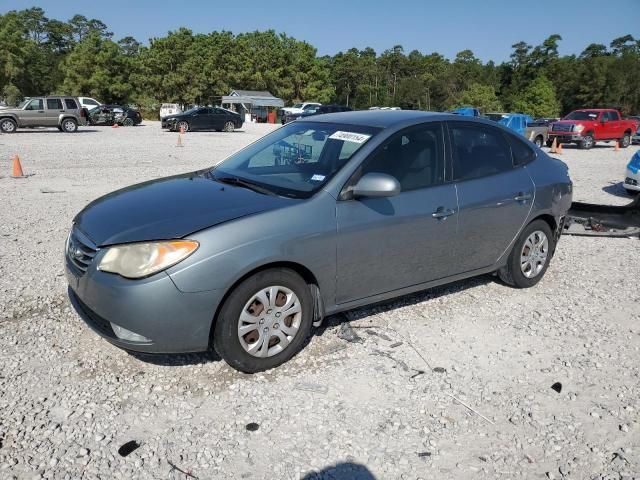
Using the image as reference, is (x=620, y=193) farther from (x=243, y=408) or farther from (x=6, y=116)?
(x=6, y=116)

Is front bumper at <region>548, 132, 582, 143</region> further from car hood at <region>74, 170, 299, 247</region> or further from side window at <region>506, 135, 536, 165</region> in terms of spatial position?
car hood at <region>74, 170, 299, 247</region>

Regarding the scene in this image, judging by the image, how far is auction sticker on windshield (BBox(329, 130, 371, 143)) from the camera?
414cm

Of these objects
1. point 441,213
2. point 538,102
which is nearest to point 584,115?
point 441,213

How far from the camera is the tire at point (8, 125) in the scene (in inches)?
967

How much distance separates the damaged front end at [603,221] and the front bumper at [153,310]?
625cm

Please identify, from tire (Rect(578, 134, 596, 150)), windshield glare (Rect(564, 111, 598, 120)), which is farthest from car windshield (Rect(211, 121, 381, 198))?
windshield glare (Rect(564, 111, 598, 120))

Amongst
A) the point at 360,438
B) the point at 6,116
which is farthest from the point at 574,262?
the point at 6,116

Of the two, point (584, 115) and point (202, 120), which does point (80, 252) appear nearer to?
point (584, 115)

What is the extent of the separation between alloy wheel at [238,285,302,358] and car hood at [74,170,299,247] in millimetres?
573

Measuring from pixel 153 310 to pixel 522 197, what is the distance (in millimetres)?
3516

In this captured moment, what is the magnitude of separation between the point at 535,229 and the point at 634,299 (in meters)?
1.20

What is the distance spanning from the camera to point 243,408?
3256mm

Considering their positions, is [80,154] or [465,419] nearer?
[465,419]

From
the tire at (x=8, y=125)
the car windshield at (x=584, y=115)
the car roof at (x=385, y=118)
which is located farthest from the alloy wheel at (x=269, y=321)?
the tire at (x=8, y=125)
